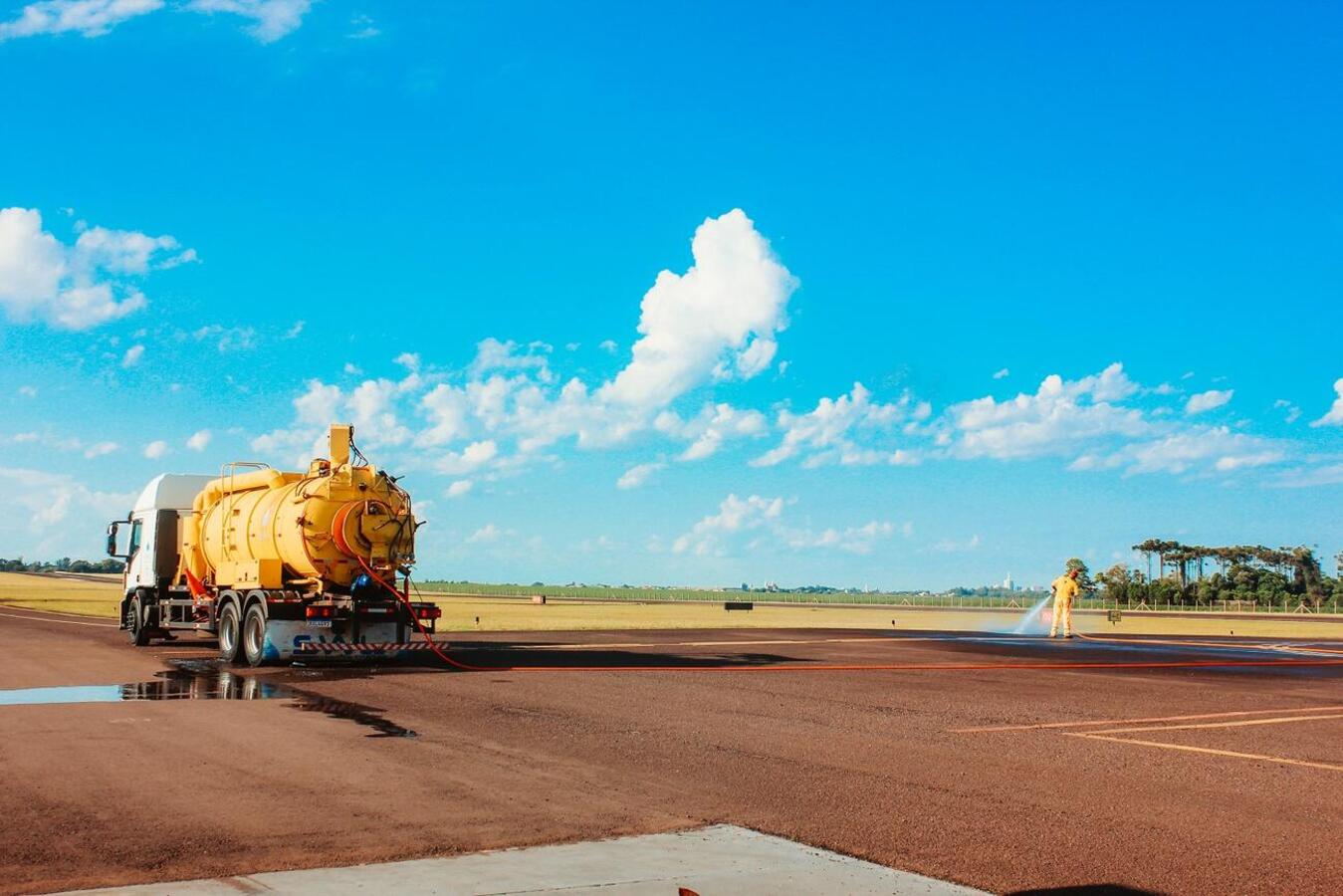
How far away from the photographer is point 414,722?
12938 millimetres

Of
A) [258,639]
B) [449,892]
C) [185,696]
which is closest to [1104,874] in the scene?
[449,892]

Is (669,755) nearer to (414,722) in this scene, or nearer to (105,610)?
(414,722)

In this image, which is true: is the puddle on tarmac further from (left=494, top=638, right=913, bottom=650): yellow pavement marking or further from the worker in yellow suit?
the worker in yellow suit

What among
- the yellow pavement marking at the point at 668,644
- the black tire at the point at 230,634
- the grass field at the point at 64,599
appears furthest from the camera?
the grass field at the point at 64,599

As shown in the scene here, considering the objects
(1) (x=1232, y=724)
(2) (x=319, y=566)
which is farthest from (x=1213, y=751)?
(2) (x=319, y=566)

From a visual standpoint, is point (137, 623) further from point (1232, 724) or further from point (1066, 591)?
point (1066, 591)

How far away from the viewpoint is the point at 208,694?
51.2 feet

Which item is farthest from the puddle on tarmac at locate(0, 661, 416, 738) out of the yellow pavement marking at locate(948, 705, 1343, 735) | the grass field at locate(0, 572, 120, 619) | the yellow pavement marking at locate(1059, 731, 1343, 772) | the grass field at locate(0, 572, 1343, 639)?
the grass field at locate(0, 572, 120, 619)

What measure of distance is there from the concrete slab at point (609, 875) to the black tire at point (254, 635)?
48.3 ft

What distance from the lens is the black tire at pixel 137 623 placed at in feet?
86.5

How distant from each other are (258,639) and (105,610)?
112 feet

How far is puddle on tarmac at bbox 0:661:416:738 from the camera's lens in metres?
13.5

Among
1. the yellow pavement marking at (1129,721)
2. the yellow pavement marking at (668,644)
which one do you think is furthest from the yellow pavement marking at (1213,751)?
the yellow pavement marking at (668,644)

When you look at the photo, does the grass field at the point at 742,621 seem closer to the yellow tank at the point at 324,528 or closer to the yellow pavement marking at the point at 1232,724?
the yellow tank at the point at 324,528
